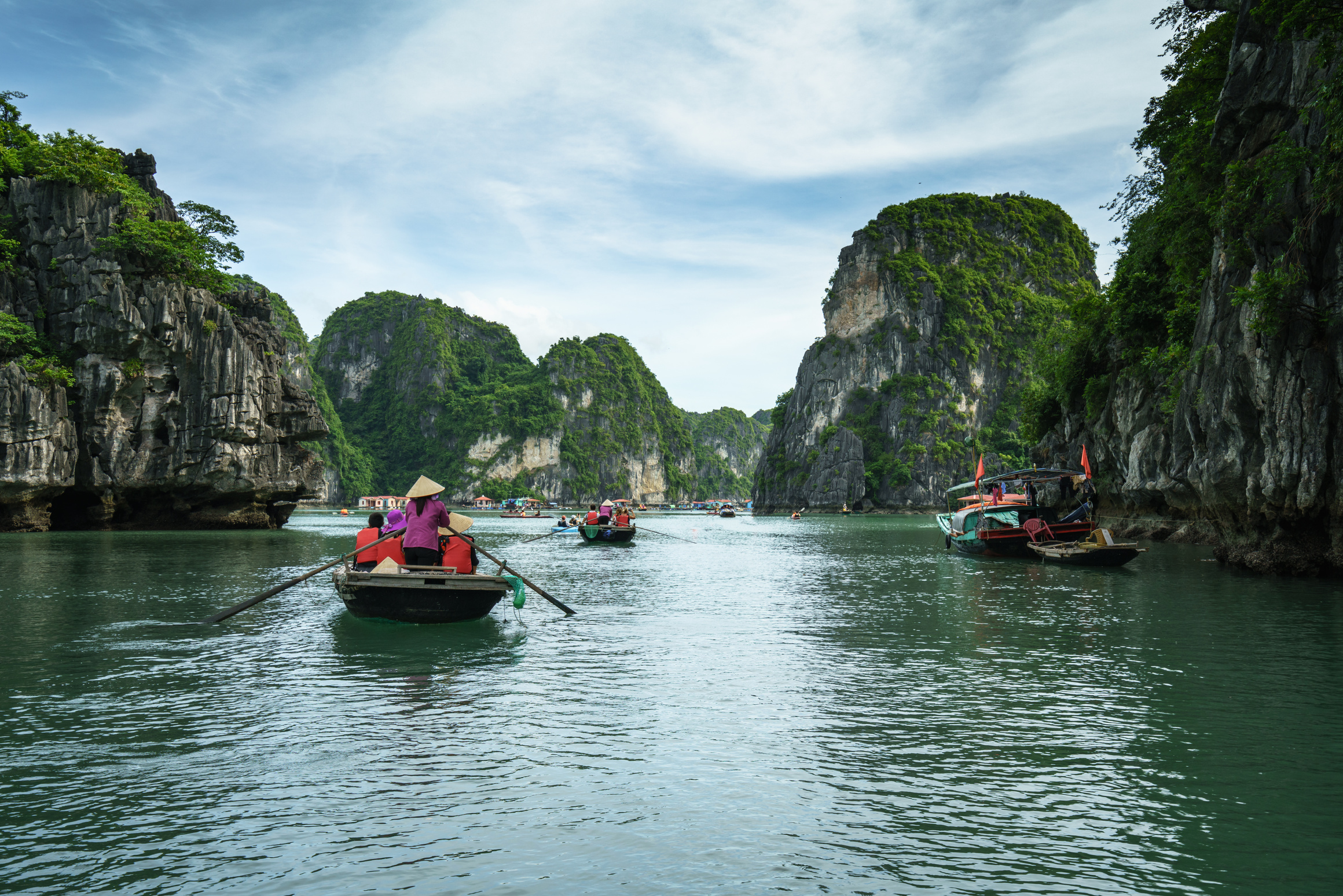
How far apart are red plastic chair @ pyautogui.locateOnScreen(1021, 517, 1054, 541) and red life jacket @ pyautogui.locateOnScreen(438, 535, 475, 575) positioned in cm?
2207

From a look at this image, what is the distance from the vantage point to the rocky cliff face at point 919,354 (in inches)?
4587

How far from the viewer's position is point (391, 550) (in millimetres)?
15930

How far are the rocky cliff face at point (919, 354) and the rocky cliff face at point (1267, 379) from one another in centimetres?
9133

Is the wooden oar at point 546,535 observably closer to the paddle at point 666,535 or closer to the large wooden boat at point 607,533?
the large wooden boat at point 607,533

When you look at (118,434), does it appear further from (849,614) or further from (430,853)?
(430,853)

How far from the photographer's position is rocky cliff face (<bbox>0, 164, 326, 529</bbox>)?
40.6m

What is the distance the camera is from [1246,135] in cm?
2053

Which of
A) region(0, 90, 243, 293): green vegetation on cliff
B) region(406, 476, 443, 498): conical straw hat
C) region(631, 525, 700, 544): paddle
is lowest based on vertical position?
region(631, 525, 700, 544): paddle

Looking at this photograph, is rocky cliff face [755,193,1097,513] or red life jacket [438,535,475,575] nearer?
red life jacket [438,535,475,575]

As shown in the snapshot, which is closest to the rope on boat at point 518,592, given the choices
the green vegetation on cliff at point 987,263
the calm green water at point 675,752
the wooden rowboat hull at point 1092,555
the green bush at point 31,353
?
the calm green water at point 675,752

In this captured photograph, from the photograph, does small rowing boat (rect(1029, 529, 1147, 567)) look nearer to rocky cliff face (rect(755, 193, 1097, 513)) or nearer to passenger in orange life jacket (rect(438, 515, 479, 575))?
passenger in orange life jacket (rect(438, 515, 479, 575))

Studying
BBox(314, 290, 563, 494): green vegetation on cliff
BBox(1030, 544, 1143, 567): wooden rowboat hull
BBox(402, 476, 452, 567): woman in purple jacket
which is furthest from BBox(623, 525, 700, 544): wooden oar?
BBox(314, 290, 563, 494): green vegetation on cliff

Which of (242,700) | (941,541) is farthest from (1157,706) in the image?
(941,541)

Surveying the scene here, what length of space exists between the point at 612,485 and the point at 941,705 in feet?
552
